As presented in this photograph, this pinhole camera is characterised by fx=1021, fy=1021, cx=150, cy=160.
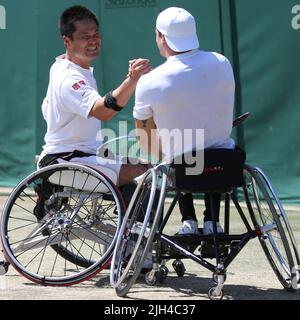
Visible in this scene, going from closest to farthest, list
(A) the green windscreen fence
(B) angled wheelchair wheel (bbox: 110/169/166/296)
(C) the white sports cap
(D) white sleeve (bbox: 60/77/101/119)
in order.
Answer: (B) angled wheelchair wheel (bbox: 110/169/166/296), (C) the white sports cap, (D) white sleeve (bbox: 60/77/101/119), (A) the green windscreen fence

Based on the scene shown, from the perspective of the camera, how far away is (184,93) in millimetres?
5070

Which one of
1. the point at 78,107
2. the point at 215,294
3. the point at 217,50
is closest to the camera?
the point at 215,294

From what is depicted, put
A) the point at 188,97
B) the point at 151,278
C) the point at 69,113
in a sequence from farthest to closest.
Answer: the point at 69,113 → the point at 151,278 → the point at 188,97

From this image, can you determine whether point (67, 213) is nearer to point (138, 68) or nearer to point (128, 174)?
point (128, 174)

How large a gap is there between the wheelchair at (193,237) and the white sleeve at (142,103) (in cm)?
27

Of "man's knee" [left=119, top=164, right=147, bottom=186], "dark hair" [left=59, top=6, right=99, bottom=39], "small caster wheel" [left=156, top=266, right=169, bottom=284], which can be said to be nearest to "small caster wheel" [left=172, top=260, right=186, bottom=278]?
"small caster wheel" [left=156, top=266, right=169, bottom=284]

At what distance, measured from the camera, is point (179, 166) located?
199 inches

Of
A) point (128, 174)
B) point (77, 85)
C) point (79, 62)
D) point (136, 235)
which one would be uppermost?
point (79, 62)

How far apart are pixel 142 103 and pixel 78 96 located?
60cm

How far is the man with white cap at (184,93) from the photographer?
200 inches

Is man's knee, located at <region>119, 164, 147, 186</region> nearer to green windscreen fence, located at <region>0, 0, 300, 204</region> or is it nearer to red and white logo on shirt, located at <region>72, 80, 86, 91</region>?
red and white logo on shirt, located at <region>72, 80, 86, 91</region>

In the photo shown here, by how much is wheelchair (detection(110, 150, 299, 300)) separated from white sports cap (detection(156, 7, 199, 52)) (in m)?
0.56

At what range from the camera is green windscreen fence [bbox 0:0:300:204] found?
9008mm

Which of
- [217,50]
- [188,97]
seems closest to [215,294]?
[188,97]
